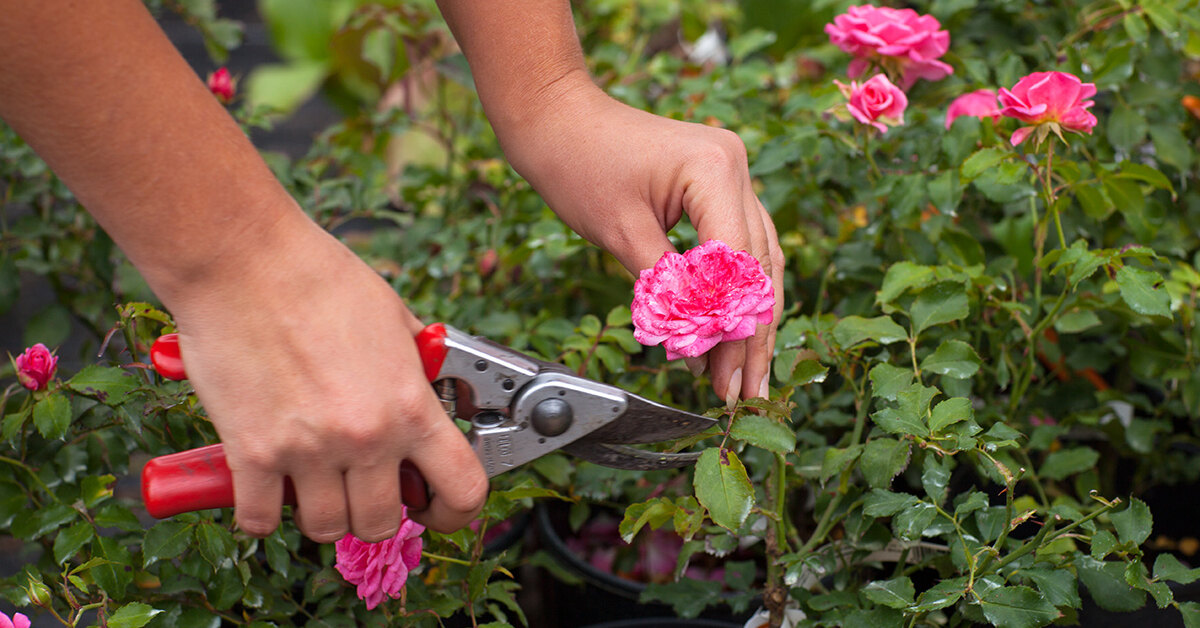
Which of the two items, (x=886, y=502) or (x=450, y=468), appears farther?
(x=886, y=502)

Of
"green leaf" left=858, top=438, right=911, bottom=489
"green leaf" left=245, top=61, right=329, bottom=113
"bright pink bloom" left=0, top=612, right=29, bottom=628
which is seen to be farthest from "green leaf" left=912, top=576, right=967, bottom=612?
"green leaf" left=245, top=61, right=329, bottom=113

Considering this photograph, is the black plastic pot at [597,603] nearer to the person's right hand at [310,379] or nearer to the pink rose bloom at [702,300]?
the pink rose bloom at [702,300]

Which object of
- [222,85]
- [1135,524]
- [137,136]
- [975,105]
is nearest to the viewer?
[137,136]

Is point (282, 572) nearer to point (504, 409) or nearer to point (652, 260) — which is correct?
point (504, 409)

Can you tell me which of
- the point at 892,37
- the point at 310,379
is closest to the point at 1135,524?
the point at 892,37

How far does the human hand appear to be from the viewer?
895mm

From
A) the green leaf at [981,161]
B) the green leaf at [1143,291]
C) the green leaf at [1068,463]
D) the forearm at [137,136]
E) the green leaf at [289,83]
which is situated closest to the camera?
the forearm at [137,136]

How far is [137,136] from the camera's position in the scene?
64cm

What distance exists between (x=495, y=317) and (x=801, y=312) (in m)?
0.49

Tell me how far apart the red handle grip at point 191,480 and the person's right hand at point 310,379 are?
67 millimetres

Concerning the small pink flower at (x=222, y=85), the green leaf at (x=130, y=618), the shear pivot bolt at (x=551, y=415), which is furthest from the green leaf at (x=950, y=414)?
the small pink flower at (x=222, y=85)

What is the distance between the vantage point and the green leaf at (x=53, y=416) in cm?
98

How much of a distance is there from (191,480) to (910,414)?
66 centimetres

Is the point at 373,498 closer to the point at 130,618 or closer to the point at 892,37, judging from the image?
the point at 130,618
